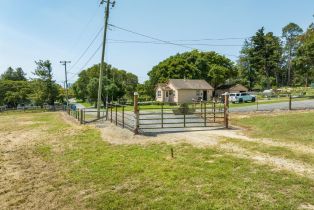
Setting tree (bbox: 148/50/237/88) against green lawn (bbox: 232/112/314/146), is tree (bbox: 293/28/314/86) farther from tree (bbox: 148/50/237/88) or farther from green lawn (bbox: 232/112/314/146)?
green lawn (bbox: 232/112/314/146)

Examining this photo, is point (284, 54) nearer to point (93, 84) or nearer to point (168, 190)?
point (93, 84)

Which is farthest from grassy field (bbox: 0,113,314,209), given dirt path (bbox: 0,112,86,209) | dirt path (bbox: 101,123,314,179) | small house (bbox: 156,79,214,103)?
small house (bbox: 156,79,214,103)

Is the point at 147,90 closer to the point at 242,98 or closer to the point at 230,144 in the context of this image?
the point at 242,98

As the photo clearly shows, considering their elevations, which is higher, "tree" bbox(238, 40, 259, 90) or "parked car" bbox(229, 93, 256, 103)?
"tree" bbox(238, 40, 259, 90)

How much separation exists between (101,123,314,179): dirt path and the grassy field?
39 cm

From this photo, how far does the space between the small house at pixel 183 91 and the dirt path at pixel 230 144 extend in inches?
1244

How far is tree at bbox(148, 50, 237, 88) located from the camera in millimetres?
53938

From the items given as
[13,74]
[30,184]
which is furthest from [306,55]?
[13,74]

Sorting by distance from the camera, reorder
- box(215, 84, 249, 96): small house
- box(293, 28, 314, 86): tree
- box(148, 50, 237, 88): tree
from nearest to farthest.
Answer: box(293, 28, 314, 86): tree → box(148, 50, 237, 88): tree → box(215, 84, 249, 96): small house

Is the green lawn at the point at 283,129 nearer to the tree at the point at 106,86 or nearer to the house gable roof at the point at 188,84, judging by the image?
the house gable roof at the point at 188,84

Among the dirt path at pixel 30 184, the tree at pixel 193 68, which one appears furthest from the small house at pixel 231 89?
the dirt path at pixel 30 184

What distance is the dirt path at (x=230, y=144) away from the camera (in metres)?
7.11

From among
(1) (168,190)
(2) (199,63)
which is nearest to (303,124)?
(1) (168,190)

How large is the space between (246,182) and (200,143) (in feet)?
14.7
